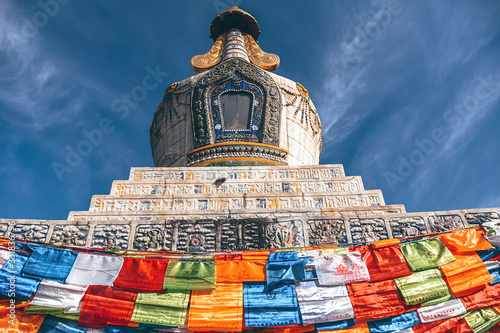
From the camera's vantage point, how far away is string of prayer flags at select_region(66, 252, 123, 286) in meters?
4.73

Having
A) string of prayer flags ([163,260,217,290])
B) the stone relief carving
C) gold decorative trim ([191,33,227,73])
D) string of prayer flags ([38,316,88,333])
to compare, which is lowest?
string of prayer flags ([38,316,88,333])

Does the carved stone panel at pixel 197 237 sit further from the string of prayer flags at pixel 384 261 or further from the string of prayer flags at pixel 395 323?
the string of prayer flags at pixel 395 323

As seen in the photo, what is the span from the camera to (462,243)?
16.8 feet

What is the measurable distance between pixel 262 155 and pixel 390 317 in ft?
21.0

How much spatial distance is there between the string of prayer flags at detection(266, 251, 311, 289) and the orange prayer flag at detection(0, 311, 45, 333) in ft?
8.66

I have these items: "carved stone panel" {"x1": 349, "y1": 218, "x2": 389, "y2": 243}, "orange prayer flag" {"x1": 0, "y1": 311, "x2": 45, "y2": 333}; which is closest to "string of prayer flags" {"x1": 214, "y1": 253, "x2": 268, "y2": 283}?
"carved stone panel" {"x1": 349, "y1": 218, "x2": 389, "y2": 243}

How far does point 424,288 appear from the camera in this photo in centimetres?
471

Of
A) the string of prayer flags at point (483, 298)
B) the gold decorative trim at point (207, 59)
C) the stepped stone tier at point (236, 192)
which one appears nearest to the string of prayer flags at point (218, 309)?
the stepped stone tier at point (236, 192)

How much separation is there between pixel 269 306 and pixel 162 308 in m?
1.23

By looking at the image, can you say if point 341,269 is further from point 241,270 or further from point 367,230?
point 367,230

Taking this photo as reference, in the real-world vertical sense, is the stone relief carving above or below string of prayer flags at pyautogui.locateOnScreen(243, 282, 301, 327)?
above

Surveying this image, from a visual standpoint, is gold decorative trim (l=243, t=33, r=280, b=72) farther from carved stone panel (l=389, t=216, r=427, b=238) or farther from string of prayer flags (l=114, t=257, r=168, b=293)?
string of prayer flags (l=114, t=257, r=168, b=293)

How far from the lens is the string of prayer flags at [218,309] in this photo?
173 inches

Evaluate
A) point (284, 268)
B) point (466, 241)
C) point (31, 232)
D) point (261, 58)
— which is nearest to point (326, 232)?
point (284, 268)
